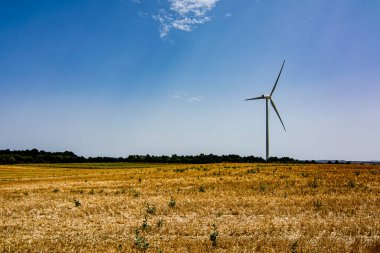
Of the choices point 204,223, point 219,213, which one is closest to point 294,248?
point 204,223

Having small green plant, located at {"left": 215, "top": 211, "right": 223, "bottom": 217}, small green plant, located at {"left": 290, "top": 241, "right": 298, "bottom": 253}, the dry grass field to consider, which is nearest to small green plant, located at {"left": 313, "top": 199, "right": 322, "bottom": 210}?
the dry grass field

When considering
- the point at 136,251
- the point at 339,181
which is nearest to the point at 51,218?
the point at 136,251

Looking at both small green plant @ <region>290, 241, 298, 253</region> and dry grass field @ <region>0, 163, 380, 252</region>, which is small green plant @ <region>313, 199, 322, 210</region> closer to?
dry grass field @ <region>0, 163, 380, 252</region>

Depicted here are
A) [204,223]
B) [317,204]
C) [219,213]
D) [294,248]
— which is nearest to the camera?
[294,248]

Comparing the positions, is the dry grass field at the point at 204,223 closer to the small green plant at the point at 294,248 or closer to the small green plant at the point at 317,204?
the small green plant at the point at 294,248

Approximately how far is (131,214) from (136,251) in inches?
311

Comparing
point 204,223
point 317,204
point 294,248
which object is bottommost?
point 204,223

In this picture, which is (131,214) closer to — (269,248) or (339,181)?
(269,248)

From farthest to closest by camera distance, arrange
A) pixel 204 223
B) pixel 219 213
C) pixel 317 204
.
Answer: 1. pixel 317 204
2. pixel 219 213
3. pixel 204 223

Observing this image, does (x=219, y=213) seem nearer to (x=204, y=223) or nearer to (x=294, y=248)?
(x=204, y=223)

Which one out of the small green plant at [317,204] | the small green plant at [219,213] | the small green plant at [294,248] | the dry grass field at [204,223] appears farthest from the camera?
the small green plant at [317,204]

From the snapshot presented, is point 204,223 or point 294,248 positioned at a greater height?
point 294,248

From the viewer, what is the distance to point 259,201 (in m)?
20.8

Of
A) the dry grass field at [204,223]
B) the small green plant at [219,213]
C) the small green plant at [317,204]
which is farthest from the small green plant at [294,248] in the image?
the small green plant at [317,204]
